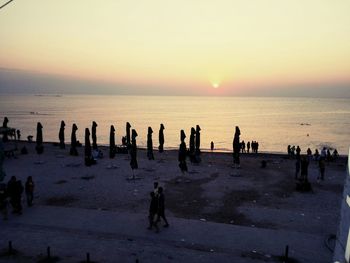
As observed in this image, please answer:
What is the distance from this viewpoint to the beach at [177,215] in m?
11.8

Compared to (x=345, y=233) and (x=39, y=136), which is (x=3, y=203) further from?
(x=345, y=233)

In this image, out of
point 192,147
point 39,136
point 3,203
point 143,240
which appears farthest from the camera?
point 39,136

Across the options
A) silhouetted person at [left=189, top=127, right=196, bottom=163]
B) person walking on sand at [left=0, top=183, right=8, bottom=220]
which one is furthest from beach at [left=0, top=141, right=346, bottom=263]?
silhouetted person at [left=189, top=127, right=196, bottom=163]

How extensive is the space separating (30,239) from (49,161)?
61.2ft

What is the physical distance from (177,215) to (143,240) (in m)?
3.71

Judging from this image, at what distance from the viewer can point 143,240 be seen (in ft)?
41.9

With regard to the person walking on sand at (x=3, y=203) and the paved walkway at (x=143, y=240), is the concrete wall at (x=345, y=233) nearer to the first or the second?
the paved walkway at (x=143, y=240)

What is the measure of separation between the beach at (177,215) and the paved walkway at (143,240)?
0.11ft

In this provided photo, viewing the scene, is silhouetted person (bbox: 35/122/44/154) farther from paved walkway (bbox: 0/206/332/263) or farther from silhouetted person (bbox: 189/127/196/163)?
paved walkway (bbox: 0/206/332/263)

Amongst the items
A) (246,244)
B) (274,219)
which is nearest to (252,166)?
(274,219)

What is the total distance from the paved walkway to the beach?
0.03 metres

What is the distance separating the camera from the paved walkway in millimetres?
11414

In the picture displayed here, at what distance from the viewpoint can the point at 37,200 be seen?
18594mm

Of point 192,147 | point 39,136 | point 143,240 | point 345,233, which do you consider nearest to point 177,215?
point 143,240
